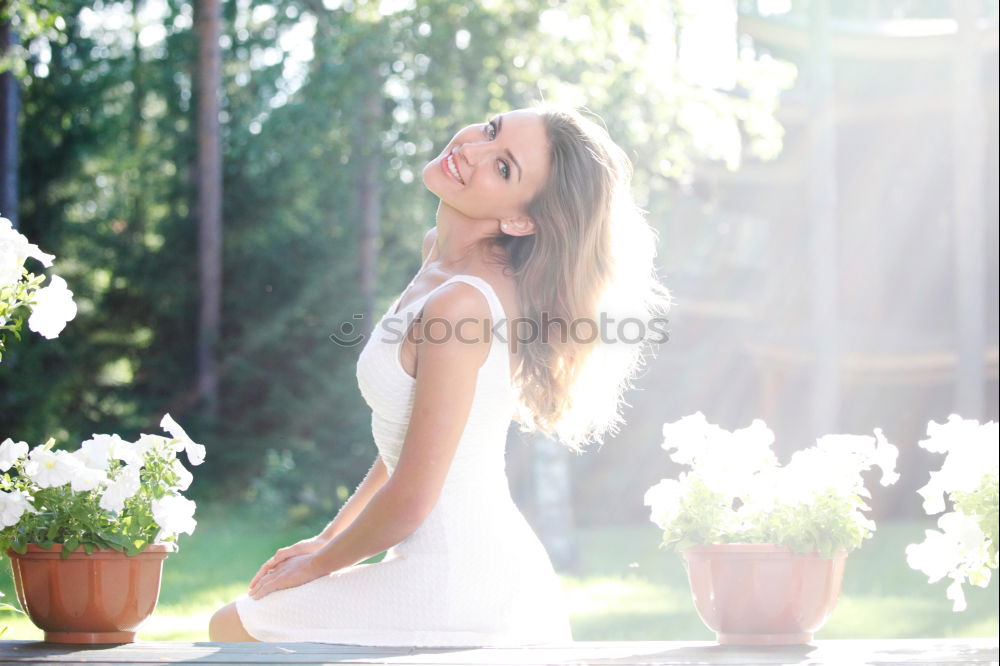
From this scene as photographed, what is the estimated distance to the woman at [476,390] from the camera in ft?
7.26

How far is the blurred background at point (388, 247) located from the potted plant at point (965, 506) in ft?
23.3

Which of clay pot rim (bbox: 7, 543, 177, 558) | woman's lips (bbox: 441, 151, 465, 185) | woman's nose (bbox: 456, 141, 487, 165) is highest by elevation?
woman's nose (bbox: 456, 141, 487, 165)

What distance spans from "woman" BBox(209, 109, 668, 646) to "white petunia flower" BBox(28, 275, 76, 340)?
1.95 feet

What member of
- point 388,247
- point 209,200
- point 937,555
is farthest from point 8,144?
point 937,555

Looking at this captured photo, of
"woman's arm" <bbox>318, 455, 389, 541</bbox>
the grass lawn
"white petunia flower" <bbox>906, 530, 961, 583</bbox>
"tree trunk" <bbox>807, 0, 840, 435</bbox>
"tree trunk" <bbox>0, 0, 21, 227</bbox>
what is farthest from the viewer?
"tree trunk" <bbox>807, 0, 840, 435</bbox>

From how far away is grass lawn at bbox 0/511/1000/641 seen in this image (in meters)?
7.16

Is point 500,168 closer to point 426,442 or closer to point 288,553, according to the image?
point 426,442

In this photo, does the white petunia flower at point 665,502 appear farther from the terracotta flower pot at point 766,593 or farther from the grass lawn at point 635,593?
the grass lawn at point 635,593

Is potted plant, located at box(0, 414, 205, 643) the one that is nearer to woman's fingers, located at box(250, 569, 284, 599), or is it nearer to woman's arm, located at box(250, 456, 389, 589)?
woman's fingers, located at box(250, 569, 284, 599)

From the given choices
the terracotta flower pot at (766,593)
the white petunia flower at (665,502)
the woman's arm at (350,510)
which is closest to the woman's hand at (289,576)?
the woman's arm at (350,510)

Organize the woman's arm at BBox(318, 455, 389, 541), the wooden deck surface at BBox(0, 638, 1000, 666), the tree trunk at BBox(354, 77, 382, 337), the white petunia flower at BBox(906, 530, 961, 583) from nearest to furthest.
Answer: the wooden deck surface at BBox(0, 638, 1000, 666), the white petunia flower at BBox(906, 530, 961, 583), the woman's arm at BBox(318, 455, 389, 541), the tree trunk at BBox(354, 77, 382, 337)

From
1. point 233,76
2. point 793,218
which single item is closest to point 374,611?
point 793,218

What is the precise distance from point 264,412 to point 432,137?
5.14 m

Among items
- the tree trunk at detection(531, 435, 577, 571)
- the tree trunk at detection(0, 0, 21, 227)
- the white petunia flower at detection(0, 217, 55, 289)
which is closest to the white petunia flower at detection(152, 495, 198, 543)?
the white petunia flower at detection(0, 217, 55, 289)
